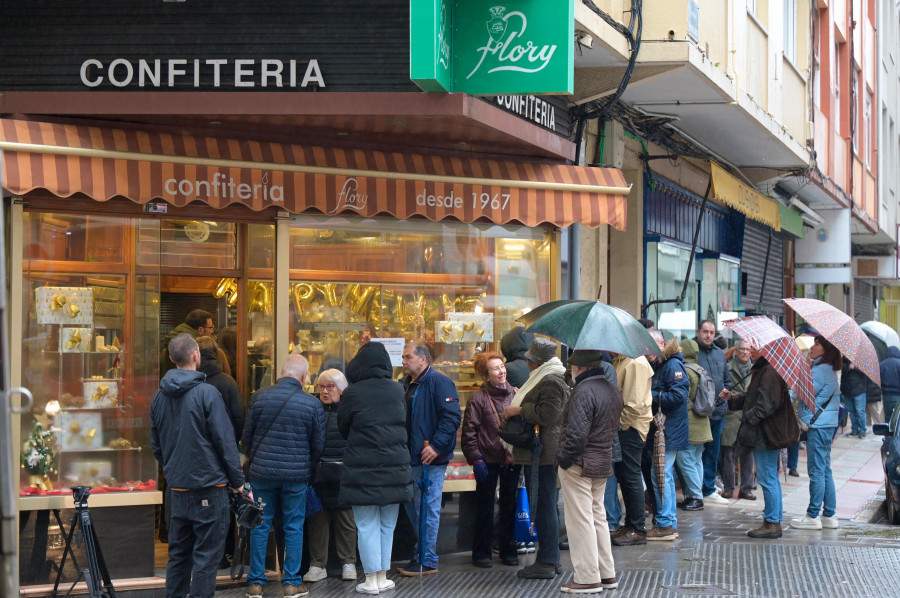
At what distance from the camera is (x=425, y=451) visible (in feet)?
26.9

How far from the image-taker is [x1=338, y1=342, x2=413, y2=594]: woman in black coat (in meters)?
7.54

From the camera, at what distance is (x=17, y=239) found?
300 inches

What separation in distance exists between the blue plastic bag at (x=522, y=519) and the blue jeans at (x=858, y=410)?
11565 mm

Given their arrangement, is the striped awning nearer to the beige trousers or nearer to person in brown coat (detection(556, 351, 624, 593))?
person in brown coat (detection(556, 351, 624, 593))

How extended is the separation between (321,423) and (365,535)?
0.87 meters

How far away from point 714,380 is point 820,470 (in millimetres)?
2067

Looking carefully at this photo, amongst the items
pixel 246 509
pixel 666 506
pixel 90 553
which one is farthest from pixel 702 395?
pixel 90 553

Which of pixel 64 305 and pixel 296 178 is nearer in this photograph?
pixel 64 305

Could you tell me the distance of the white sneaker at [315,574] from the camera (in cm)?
816

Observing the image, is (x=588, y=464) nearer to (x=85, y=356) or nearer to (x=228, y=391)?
(x=228, y=391)

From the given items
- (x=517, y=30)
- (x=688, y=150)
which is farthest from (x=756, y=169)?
(x=517, y=30)

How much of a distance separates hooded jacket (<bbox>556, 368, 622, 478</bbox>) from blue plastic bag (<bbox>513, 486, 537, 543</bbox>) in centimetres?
119

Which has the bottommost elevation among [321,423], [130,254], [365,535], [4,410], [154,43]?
[365,535]

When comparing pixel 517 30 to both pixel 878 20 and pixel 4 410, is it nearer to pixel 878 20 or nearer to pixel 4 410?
pixel 4 410
